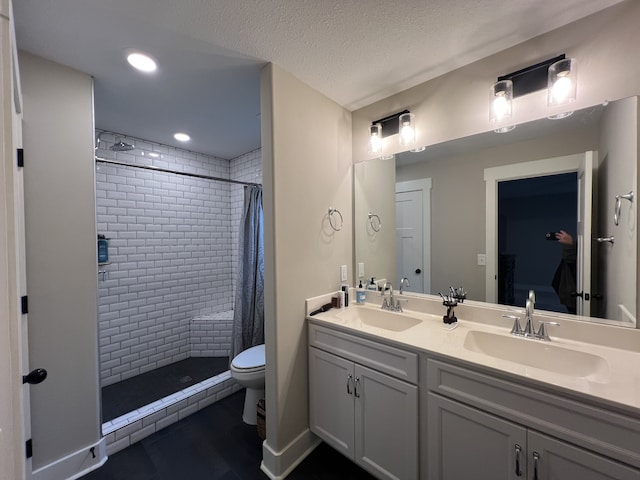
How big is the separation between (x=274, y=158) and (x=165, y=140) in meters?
2.07

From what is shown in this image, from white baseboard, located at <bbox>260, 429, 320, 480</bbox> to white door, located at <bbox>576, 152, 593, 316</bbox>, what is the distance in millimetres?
1837

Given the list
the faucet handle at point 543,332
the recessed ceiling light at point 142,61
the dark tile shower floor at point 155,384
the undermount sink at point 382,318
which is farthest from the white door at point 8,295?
the faucet handle at point 543,332

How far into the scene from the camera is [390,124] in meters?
2.02

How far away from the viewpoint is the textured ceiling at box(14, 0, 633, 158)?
124cm

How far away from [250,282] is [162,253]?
1149 millimetres

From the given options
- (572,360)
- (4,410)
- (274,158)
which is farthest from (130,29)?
(572,360)

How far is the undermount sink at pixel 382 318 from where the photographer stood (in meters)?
1.77

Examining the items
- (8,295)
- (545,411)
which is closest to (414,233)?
(545,411)

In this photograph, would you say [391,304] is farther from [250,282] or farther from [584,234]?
[250,282]

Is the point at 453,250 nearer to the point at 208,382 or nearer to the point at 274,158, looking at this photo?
the point at 274,158

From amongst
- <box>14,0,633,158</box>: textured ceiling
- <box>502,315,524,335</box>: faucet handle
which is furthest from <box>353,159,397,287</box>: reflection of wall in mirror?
<box>502,315,524,335</box>: faucet handle

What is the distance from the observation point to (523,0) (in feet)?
4.00

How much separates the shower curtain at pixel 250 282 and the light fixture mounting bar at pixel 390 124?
1484 millimetres

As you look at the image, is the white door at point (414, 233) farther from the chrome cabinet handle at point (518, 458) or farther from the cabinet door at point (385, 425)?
the chrome cabinet handle at point (518, 458)
